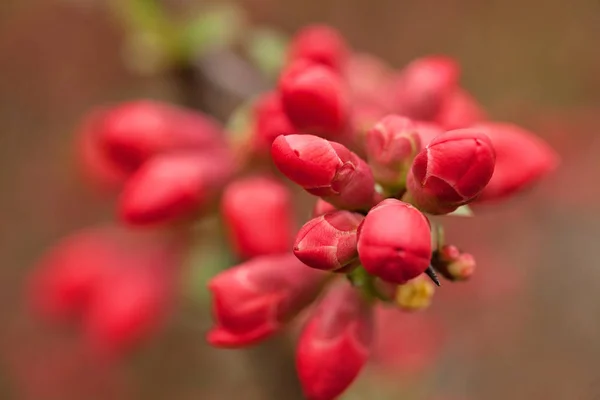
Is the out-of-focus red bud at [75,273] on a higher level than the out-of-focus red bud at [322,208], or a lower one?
lower

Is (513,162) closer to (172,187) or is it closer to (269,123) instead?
(269,123)

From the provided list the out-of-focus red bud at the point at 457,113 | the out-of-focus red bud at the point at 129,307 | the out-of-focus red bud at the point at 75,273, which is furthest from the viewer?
the out-of-focus red bud at the point at 75,273

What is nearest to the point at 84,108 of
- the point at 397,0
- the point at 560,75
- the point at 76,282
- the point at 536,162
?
the point at 397,0

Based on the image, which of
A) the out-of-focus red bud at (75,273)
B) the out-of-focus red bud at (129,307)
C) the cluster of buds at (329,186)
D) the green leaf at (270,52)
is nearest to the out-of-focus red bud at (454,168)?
the cluster of buds at (329,186)

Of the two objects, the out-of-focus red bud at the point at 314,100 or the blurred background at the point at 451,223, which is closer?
the out-of-focus red bud at the point at 314,100

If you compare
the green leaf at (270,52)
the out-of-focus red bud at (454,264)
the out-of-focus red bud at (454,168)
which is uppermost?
the out-of-focus red bud at (454,168)

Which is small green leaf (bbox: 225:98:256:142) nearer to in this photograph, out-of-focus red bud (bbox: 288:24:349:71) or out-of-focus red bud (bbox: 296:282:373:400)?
out-of-focus red bud (bbox: 288:24:349:71)

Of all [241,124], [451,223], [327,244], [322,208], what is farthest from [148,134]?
[451,223]

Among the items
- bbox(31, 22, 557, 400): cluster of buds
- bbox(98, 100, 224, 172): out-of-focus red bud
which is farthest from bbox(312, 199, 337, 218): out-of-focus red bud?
Result: bbox(98, 100, 224, 172): out-of-focus red bud

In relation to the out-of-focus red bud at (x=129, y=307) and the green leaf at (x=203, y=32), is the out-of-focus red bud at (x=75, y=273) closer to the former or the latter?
the out-of-focus red bud at (x=129, y=307)

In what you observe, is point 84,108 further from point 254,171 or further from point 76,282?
point 254,171
